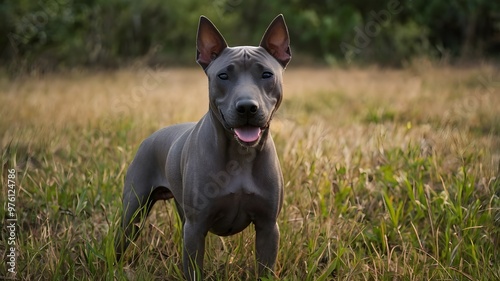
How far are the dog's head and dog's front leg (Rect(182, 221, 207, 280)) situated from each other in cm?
49

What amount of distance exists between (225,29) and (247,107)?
17.2 meters

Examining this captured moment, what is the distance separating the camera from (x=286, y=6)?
1599 centimetres

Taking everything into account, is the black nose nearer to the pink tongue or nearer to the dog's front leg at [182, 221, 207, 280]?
the pink tongue

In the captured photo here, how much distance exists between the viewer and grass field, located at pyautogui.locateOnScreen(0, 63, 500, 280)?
3068mm

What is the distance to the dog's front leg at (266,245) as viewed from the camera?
279cm

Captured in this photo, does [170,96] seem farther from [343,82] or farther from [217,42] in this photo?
[217,42]

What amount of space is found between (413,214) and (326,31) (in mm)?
13149

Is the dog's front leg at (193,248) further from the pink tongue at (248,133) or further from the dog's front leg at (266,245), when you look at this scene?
the pink tongue at (248,133)

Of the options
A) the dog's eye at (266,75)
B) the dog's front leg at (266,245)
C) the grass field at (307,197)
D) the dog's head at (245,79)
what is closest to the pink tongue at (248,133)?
the dog's head at (245,79)

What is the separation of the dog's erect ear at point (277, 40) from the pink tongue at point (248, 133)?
49 cm

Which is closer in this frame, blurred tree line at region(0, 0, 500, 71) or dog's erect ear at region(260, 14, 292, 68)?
dog's erect ear at region(260, 14, 292, 68)

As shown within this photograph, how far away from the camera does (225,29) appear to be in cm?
1930

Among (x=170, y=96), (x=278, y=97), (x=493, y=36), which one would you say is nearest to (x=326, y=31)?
(x=493, y=36)

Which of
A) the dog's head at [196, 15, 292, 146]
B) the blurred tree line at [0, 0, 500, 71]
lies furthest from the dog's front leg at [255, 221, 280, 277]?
the blurred tree line at [0, 0, 500, 71]
